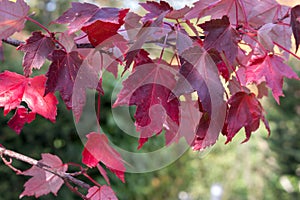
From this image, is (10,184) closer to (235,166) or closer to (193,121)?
(193,121)

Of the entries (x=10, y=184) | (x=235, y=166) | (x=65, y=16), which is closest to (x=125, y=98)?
(x=65, y=16)

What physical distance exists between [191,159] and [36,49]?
3178 millimetres

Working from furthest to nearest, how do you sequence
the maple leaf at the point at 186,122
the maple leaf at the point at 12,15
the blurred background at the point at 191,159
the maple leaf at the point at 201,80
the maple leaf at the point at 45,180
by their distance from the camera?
1. the blurred background at the point at 191,159
2. the maple leaf at the point at 45,180
3. the maple leaf at the point at 186,122
4. the maple leaf at the point at 12,15
5. the maple leaf at the point at 201,80

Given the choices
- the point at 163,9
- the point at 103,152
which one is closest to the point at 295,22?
the point at 163,9

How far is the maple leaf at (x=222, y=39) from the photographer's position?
772 millimetres

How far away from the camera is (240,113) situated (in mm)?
849

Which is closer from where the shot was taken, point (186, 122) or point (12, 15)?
point (12, 15)

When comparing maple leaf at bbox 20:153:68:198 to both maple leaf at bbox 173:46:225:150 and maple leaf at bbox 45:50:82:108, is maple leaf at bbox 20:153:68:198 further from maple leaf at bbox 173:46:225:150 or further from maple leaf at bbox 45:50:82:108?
maple leaf at bbox 173:46:225:150

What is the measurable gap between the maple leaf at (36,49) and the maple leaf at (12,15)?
0.05m

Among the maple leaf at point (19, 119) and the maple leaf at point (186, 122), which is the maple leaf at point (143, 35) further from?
the maple leaf at point (19, 119)

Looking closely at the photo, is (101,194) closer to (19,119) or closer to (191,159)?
(19,119)

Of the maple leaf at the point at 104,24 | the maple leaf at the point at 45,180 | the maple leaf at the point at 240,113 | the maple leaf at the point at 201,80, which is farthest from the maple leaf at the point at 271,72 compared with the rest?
the maple leaf at the point at 45,180

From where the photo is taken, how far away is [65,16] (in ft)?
2.81

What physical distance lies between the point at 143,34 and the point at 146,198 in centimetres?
260
